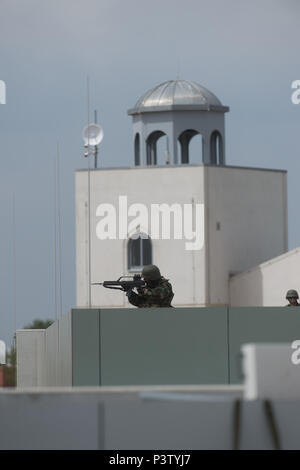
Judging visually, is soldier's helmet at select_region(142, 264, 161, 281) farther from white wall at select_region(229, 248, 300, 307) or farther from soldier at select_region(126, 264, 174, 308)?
white wall at select_region(229, 248, 300, 307)

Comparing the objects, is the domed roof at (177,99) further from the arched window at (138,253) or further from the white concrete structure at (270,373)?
the white concrete structure at (270,373)

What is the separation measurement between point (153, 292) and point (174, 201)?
176 ft

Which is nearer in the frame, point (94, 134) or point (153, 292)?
point (153, 292)

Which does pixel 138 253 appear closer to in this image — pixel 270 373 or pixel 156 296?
pixel 156 296

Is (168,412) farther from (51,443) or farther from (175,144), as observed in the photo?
(175,144)

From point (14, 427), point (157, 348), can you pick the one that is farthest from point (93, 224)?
point (14, 427)

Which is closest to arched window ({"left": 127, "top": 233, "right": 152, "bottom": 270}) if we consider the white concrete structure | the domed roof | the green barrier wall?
the domed roof

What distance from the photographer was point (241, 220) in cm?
7594

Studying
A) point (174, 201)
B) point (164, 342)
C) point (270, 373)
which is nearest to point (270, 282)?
point (174, 201)

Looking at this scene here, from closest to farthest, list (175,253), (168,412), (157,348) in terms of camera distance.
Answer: (168,412) → (157,348) → (175,253)

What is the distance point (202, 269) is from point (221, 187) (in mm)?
3789

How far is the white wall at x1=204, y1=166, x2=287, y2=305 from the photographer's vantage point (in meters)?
72.6

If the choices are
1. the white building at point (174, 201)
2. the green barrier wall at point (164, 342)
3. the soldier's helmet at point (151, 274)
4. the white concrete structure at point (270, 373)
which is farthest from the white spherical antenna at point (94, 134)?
the white concrete structure at point (270, 373)

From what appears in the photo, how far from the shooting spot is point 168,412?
35.9 feet
